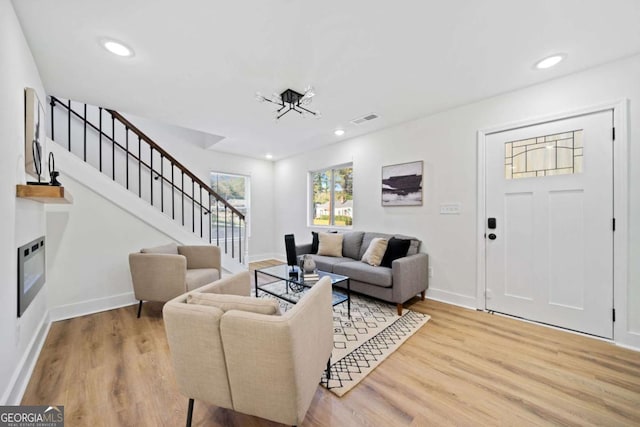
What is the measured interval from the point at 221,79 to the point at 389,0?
1.69 meters

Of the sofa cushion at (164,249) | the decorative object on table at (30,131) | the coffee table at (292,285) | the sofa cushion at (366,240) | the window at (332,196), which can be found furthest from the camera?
the window at (332,196)

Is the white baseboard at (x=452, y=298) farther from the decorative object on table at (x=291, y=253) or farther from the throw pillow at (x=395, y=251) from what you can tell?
the decorative object on table at (x=291, y=253)

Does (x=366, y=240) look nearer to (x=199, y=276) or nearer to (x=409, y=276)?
(x=409, y=276)

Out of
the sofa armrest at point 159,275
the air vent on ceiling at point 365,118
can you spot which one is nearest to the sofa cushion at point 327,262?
the sofa armrest at point 159,275

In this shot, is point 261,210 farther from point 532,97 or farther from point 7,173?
point 532,97

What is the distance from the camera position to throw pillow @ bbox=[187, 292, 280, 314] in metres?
1.22

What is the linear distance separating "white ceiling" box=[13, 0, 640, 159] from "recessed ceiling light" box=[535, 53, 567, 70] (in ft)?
0.17

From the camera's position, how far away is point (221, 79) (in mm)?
2484

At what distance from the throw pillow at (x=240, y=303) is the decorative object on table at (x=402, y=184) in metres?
2.83

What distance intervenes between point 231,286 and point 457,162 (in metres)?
2.95

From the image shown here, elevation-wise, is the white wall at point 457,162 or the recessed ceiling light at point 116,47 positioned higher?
the recessed ceiling light at point 116,47

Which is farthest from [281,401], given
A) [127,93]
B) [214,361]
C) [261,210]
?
[261,210]

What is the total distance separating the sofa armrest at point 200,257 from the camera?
3373 mm

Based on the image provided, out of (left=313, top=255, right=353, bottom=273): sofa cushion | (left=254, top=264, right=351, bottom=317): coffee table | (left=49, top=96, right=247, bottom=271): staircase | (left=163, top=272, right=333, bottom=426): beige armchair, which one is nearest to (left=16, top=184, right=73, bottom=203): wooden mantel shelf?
(left=163, top=272, right=333, bottom=426): beige armchair
